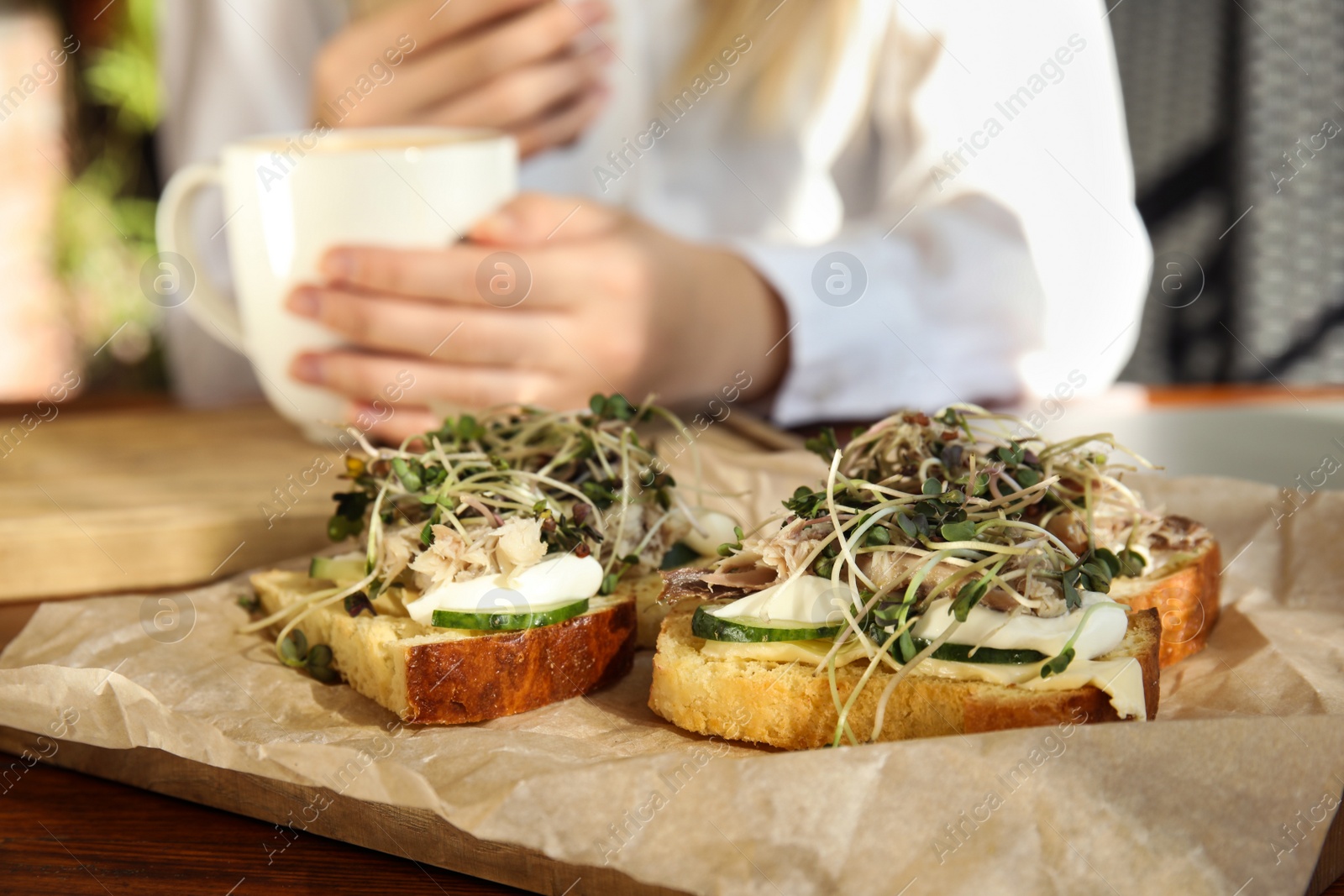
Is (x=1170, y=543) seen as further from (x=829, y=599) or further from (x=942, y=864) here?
(x=942, y=864)

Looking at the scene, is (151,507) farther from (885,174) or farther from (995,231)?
(885,174)

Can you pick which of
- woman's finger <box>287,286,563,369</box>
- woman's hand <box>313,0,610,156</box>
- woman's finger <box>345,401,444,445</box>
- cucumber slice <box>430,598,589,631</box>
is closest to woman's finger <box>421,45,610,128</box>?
woman's hand <box>313,0,610,156</box>

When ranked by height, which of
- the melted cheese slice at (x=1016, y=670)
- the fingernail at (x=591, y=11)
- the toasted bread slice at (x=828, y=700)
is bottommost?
the toasted bread slice at (x=828, y=700)

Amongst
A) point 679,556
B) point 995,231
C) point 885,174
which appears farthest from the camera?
point 885,174

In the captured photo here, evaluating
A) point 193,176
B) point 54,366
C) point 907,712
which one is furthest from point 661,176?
point 54,366

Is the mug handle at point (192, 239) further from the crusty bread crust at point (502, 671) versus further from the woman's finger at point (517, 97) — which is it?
the crusty bread crust at point (502, 671)

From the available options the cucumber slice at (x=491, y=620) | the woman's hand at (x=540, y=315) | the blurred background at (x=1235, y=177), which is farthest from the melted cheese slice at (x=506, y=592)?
the blurred background at (x=1235, y=177)

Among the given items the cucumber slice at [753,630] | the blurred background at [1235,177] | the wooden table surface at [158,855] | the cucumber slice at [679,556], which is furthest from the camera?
the blurred background at [1235,177]

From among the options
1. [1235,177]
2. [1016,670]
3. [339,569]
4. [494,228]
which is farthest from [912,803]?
[1235,177]
